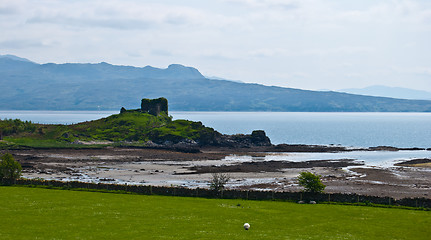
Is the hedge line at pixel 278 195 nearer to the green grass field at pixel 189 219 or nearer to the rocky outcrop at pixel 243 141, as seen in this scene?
the green grass field at pixel 189 219

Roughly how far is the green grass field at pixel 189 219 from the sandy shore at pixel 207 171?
27432mm

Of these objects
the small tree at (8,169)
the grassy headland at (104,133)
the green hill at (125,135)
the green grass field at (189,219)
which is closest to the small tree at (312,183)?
the green grass field at (189,219)

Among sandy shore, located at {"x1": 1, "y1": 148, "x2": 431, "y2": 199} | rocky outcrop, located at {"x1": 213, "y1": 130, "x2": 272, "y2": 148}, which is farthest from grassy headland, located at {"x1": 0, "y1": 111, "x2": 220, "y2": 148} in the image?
sandy shore, located at {"x1": 1, "y1": 148, "x2": 431, "y2": 199}

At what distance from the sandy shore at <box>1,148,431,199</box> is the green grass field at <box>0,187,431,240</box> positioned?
2743 cm

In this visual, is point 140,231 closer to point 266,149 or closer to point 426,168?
point 426,168

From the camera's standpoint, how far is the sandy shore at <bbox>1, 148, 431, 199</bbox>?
8150 cm

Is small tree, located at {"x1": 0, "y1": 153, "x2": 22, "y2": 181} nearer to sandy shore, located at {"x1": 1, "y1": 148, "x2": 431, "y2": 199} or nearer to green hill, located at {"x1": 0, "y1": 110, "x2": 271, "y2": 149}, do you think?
sandy shore, located at {"x1": 1, "y1": 148, "x2": 431, "y2": 199}

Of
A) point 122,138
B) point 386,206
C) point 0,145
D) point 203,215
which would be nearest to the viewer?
point 203,215

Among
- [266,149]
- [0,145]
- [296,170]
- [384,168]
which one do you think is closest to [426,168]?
[384,168]

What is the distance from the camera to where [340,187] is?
79.5m

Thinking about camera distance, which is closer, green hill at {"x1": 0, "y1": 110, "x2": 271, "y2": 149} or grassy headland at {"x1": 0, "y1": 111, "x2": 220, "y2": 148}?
grassy headland at {"x1": 0, "y1": 111, "x2": 220, "y2": 148}

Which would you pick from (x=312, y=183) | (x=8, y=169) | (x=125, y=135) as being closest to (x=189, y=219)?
(x=312, y=183)

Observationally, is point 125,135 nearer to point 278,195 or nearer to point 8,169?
point 8,169

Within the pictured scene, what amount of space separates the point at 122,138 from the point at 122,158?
49.8m
